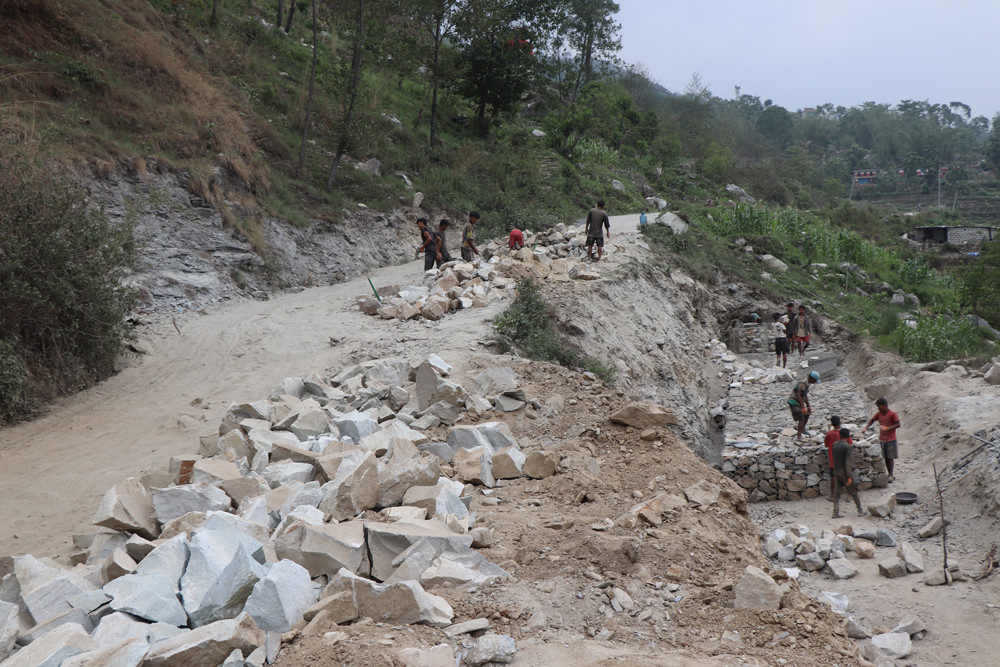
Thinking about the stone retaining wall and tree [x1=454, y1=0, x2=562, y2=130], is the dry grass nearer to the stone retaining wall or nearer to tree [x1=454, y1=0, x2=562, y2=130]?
tree [x1=454, y1=0, x2=562, y2=130]

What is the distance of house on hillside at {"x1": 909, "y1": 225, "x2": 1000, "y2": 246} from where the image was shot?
37.4 meters

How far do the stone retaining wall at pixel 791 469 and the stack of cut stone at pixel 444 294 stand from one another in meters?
4.77

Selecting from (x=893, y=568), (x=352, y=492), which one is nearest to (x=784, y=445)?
(x=893, y=568)

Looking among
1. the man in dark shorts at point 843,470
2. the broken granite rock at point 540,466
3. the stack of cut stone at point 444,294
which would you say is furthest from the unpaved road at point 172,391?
the man in dark shorts at point 843,470

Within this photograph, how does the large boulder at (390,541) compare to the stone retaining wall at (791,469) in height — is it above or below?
above

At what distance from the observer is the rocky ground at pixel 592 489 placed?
3.96m

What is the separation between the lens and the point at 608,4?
1458 inches

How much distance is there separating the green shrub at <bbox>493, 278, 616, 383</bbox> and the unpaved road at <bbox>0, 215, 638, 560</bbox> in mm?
335

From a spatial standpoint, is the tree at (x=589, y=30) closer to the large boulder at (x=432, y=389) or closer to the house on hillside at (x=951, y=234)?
the house on hillside at (x=951, y=234)

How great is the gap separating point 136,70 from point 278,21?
11.3 metres

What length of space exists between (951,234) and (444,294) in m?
37.7

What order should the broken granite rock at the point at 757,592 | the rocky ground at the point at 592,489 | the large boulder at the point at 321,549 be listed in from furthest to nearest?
1. the large boulder at the point at 321,549
2. the broken granite rock at the point at 757,592
3. the rocky ground at the point at 592,489

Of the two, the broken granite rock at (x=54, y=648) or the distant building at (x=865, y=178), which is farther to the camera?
the distant building at (x=865, y=178)

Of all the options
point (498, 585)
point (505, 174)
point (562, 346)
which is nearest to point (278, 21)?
point (505, 174)
